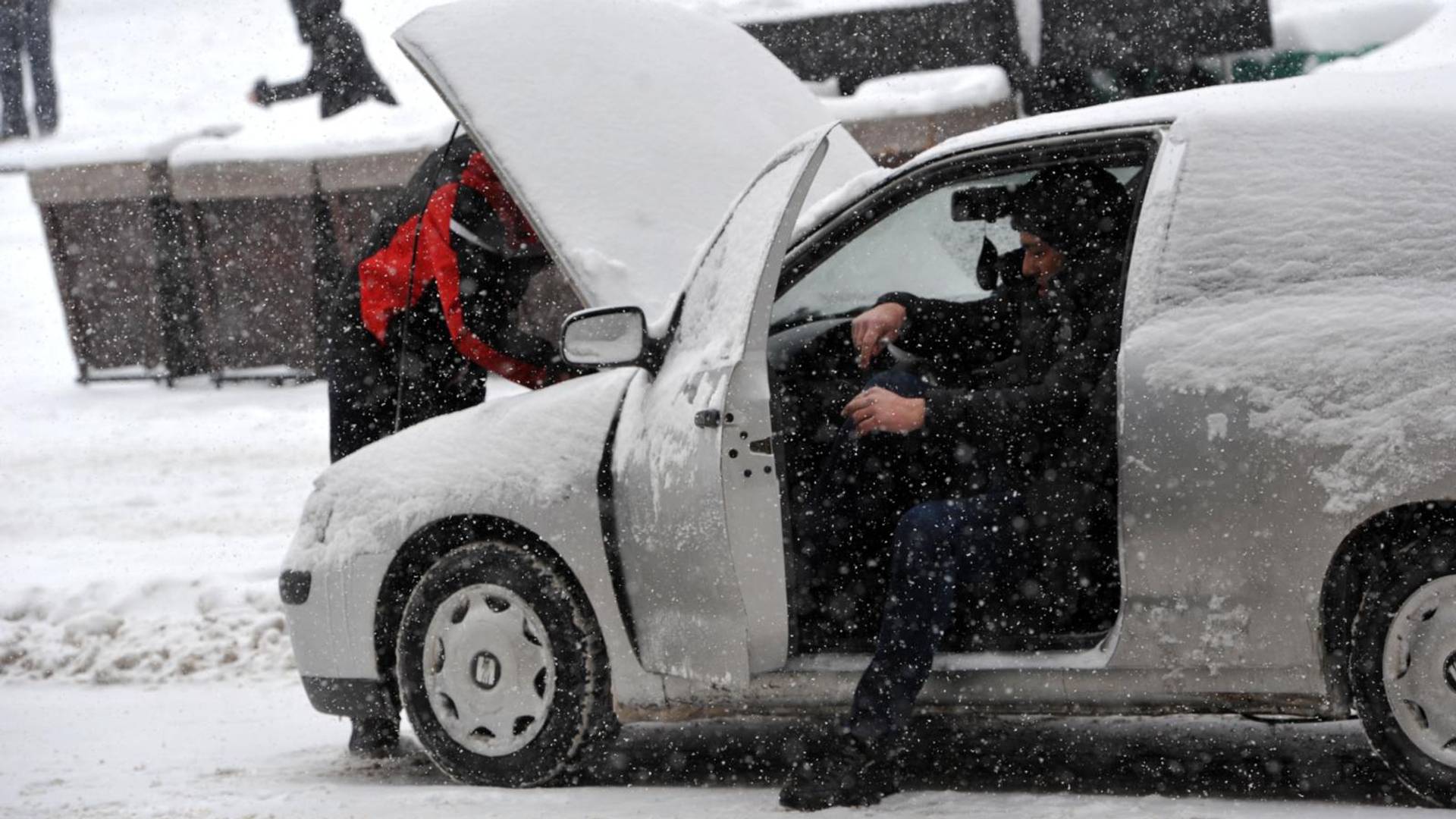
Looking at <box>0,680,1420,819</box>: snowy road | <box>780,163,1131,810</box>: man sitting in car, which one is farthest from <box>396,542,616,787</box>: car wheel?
<box>780,163,1131,810</box>: man sitting in car

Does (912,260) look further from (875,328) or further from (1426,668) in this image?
(1426,668)

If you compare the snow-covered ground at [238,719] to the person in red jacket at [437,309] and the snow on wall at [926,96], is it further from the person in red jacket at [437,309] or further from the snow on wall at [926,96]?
the snow on wall at [926,96]

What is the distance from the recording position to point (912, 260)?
18.1 feet

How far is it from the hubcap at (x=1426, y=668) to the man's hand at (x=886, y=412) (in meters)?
1.12

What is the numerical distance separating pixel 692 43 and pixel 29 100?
17921 millimetres

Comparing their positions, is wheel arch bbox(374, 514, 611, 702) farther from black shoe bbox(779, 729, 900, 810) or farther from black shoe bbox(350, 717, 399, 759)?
black shoe bbox(779, 729, 900, 810)

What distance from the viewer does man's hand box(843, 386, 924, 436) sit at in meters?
4.42

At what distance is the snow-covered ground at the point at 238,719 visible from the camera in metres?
4.64

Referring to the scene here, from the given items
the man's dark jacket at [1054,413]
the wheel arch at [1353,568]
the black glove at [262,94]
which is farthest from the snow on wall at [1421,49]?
the black glove at [262,94]

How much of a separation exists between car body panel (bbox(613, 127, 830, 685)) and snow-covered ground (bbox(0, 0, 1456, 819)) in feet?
1.34

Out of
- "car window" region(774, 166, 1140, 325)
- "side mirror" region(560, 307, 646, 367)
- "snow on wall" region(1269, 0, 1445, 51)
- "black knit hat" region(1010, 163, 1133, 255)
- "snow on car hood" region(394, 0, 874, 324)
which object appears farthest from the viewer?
"snow on wall" region(1269, 0, 1445, 51)

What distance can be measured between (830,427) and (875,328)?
275mm

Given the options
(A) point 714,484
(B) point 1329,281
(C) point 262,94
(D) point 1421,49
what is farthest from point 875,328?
(C) point 262,94

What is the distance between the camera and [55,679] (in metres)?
7.09
